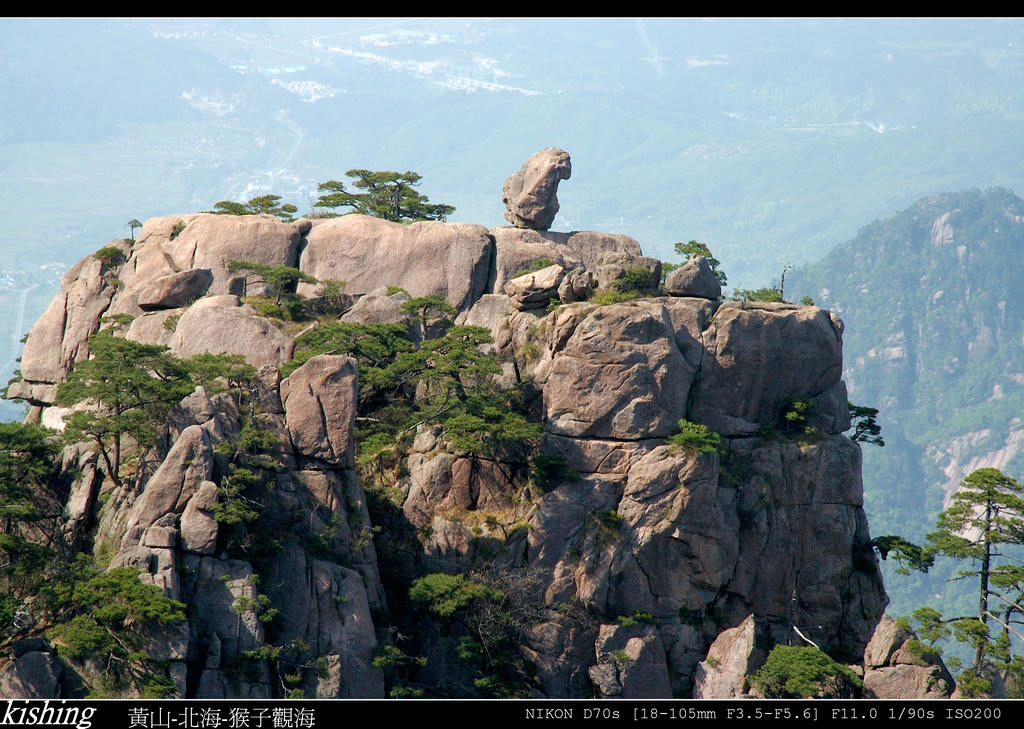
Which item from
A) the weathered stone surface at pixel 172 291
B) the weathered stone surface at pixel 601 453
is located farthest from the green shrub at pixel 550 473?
the weathered stone surface at pixel 172 291

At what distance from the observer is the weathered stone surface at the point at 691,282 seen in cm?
5709

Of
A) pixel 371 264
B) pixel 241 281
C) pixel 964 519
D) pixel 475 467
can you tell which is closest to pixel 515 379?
pixel 475 467

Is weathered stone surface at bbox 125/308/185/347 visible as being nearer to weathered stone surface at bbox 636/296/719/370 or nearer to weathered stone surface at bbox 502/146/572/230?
weathered stone surface at bbox 502/146/572/230

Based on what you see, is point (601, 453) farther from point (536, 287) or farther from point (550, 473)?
point (536, 287)

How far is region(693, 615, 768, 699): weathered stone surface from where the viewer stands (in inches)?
1927

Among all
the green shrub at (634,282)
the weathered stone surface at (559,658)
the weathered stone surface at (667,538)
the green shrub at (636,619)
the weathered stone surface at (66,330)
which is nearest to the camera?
the weathered stone surface at (559,658)

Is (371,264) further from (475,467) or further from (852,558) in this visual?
(852,558)

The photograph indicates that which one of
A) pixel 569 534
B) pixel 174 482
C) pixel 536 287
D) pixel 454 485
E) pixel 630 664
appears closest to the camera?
pixel 174 482

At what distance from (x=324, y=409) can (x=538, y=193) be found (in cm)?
2183

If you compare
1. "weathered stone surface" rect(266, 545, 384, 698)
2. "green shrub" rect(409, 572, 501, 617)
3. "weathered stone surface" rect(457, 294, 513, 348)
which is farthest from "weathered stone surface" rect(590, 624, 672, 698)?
"weathered stone surface" rect(457, 294, 513, 348)

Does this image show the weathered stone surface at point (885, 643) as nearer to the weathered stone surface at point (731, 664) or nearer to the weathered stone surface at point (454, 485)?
the weathered stone surface at point (731, 664)

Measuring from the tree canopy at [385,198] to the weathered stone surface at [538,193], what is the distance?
702cm

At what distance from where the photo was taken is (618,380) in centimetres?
5325

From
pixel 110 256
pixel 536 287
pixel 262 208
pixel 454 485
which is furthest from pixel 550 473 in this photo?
pixel 262 208
